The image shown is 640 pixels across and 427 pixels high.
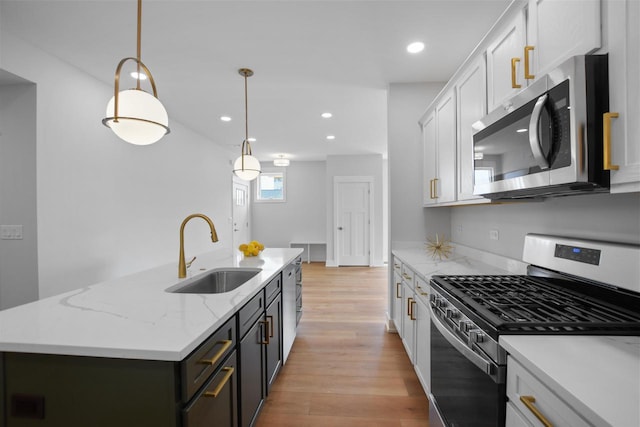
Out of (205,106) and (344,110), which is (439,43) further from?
(205,106)

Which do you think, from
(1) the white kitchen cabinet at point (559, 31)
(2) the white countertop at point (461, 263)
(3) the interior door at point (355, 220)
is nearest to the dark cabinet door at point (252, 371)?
(2) the white countertop at point (461, 263)

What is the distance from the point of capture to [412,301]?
220cm

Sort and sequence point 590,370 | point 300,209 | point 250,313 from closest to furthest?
point 590,370, point 250,313, point 300,209

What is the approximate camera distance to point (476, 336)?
3.51ft

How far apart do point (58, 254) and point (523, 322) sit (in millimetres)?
3542

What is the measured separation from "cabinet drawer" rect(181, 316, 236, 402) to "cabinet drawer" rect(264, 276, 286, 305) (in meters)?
0.57

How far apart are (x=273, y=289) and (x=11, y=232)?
2.43m

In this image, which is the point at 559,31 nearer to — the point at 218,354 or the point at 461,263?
the point at 461,263

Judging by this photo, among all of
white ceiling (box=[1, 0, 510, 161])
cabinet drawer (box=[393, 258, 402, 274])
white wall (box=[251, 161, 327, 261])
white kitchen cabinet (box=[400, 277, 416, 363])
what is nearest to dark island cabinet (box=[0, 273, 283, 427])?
white kitchen cabinet (box=[400, 277, 416, 363])

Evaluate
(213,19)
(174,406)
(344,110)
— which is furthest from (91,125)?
(174,406)

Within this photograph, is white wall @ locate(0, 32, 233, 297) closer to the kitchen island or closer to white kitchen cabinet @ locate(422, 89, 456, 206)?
the kitchen island

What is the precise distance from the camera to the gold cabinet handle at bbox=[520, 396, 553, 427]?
2.43 feet

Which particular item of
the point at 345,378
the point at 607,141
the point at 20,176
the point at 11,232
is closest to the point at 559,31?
the point at 607,141

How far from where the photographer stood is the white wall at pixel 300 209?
776cm
